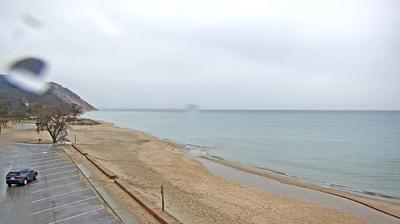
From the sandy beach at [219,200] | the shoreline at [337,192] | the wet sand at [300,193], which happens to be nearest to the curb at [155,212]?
the sandy beach at [219,200]

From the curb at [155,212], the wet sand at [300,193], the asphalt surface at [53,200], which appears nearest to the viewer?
the curb at [155,212]

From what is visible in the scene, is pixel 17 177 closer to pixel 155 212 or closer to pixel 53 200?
pixel 53 200

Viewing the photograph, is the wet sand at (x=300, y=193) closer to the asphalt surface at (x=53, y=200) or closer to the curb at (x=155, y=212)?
the curb at (x=155, y=212)

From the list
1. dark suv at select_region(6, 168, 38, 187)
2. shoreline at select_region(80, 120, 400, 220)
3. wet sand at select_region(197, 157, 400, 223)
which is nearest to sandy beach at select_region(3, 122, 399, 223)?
shoreline at select_region(80, 120, 400, 220)

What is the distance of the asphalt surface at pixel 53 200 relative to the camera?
17.6 m

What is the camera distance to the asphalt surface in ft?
57.8

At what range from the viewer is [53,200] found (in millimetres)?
20891

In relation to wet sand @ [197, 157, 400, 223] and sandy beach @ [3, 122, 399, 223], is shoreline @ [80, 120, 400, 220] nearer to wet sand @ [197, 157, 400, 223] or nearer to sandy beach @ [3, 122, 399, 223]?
sandy beach @ [3, 122, 399, 223]

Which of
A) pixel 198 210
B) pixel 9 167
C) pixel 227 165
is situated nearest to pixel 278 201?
pixel 198 210

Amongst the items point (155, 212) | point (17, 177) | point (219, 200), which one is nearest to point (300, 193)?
point (219, 200)

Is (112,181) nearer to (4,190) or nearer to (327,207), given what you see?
(4,190)

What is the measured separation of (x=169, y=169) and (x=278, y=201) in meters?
14.4

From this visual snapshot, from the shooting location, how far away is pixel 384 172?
43562mm

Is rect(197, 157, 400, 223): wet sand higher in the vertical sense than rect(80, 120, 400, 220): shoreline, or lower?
higher
